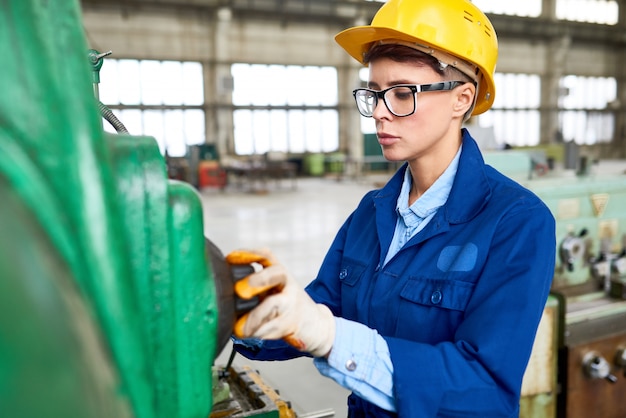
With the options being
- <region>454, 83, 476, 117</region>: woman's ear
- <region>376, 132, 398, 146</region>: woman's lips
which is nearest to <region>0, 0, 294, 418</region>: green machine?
<region>376, 132, 398, 146</region>: woman's lips

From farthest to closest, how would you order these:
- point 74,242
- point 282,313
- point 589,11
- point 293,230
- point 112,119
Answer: point 589,11
point 293,230
point 112,119
point 282,313
point 74,242

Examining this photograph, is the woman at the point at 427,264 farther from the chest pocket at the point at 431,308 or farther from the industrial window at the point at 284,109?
the industrial window at the point at 284,109

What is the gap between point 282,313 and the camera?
67cm

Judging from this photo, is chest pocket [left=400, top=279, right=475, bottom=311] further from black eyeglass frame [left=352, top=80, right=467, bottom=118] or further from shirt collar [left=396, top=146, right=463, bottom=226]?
black eyeglass frame [left=352, top=80, right=467, bottom=118]

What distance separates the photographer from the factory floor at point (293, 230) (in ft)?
9.02

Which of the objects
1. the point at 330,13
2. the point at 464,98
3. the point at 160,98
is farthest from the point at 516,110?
the point at 464,98

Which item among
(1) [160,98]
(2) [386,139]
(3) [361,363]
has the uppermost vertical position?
(1) [160,98]

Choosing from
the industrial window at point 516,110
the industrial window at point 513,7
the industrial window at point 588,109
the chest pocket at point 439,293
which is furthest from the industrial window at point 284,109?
the chest pocket at point 439,293

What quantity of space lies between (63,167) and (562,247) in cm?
222

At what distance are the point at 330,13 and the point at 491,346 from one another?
14997mm

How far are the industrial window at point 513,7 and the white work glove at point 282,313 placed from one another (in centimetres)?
1717

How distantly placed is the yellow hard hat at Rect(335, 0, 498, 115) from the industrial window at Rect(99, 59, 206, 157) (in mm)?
12081

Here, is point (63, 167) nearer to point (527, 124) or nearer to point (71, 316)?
point (71, 316)

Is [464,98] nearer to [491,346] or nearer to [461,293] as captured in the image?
[461,293]
